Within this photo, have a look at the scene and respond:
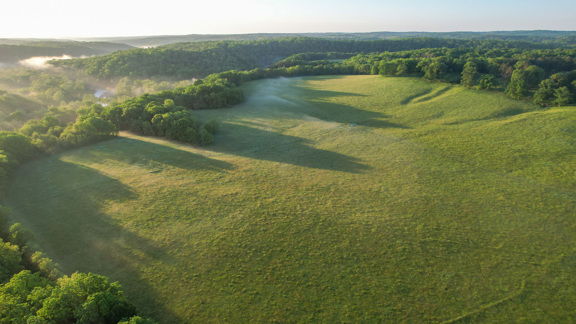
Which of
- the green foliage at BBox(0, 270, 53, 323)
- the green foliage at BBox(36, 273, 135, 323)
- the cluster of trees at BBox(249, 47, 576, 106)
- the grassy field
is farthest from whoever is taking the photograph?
the cluster of trees at BBox(249, 47, 576, 106)

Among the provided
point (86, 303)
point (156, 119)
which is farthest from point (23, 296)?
point (156, 119)

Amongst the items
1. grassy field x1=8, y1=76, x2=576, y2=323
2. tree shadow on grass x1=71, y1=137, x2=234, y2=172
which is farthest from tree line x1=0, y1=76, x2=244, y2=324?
tree shadow on grass x1=71, y1=137, x2=234, y2=172

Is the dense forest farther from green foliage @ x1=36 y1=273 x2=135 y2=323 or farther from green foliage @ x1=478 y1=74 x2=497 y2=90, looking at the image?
green foliage @ x1=478 y1=74 x2=497 y2=90

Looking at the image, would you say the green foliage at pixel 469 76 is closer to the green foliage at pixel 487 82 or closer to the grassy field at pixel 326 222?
the green foliage at pixel 487 82

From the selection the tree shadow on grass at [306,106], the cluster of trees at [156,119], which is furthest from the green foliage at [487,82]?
the cluster of trees at [156,119]

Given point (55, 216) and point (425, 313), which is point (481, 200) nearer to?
point (425, 313)

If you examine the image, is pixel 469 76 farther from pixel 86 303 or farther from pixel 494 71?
pixel 86 303
